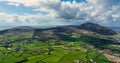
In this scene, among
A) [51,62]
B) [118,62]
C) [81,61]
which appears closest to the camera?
[51,62]

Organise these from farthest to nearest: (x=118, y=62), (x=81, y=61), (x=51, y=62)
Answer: (x=118, y=62), (x=81, y=61), (x=51, y=62)

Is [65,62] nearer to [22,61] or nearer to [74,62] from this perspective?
[74,62]

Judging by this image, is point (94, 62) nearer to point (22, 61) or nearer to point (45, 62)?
point (45, 62)

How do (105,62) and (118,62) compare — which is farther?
(118,62)

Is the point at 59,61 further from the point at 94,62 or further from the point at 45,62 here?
the point at 94,62

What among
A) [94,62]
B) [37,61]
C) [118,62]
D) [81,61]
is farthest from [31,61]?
[118,62]

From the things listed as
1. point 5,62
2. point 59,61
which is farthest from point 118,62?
point 5,62

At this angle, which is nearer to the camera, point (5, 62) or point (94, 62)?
point (5, 62)

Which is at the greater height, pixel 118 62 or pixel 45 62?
pixel 45 62
